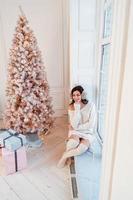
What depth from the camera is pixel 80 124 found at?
90.1 inches

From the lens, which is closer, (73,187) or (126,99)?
(126,99)

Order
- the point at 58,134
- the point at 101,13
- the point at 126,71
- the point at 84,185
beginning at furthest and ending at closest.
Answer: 1. the point at 58,134
2. the point at 101,13
3. the point at 84,185
4. the point at 126,71

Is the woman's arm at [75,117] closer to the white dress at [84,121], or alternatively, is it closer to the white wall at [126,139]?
the white dress at [84,121]

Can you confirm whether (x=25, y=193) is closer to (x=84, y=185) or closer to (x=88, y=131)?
(x=84, y=185)

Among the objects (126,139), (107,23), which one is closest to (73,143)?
(107,23)

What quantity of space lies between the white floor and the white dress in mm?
433

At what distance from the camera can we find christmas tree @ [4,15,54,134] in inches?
94.7

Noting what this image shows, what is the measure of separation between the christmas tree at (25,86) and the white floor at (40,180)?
422mm

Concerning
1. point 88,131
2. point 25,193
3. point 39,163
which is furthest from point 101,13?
point 25,193

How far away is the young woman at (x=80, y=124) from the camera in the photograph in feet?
7.12

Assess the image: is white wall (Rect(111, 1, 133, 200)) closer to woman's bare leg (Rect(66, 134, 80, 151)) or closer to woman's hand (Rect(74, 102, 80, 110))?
woman's bare leg (Rect(66, 134, 80, 151))

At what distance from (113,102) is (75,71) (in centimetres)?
191

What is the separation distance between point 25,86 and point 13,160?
3.21 ft

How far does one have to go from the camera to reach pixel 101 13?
85.7 inches
